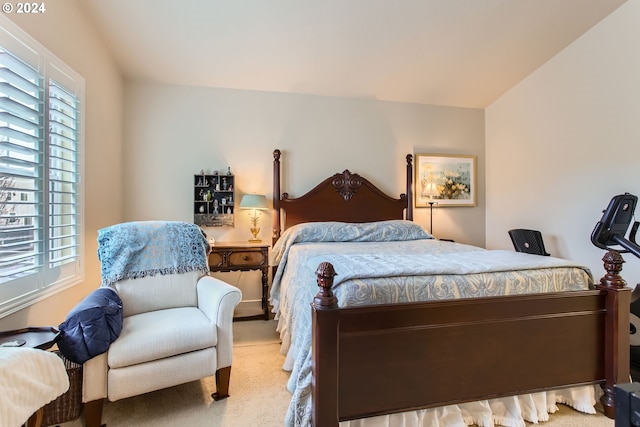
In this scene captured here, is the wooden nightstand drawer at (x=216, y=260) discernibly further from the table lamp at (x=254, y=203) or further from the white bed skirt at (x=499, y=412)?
the white bed skirt at (x=499, y=412)

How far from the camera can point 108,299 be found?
1.89 m

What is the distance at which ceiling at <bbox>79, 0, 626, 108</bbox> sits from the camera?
2.74 metres

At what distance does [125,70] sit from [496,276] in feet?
12.5

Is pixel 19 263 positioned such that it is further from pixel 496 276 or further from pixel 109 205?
pixel 496 276

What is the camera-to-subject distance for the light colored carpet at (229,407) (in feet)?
5.89

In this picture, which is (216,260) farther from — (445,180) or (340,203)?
(445,180)

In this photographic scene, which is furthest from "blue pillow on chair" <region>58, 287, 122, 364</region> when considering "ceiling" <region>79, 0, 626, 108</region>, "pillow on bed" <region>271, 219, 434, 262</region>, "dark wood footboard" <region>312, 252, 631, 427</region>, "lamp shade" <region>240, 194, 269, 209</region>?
"ceiling" <region>79, 0, 626, 108</region>

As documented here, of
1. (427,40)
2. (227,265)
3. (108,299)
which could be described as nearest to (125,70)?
(227,265)

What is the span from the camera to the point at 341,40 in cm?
312

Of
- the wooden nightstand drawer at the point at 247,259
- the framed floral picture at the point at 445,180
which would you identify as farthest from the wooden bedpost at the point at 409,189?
the wooden nightstand drawer at the point at 247,259

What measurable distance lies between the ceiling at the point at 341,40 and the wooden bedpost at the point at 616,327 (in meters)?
2.34

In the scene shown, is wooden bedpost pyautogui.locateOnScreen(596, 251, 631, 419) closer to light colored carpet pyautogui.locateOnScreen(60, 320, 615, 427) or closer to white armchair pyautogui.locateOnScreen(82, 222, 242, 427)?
light colored carpet pyautogui.locateOnScreen(60, 320, 615, 427)

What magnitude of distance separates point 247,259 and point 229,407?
1565 mm

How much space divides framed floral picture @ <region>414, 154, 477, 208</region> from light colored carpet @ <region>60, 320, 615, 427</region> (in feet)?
8.93
